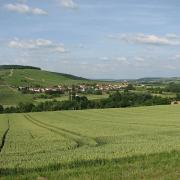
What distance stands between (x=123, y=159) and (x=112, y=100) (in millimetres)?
117870

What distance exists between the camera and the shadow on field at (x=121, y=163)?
14.5m

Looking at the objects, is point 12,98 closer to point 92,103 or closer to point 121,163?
point 92,103

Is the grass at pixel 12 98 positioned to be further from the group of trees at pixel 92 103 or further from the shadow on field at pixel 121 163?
the shadow on field at pixel 121 163

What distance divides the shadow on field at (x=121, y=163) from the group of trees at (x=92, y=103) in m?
108

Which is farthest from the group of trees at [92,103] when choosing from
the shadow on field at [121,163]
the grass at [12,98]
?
the shadow on field at [121,163]

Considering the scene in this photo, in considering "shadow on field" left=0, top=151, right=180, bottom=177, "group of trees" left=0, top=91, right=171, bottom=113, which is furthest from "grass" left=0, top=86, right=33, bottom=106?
"shadow on field" left=0, top=151, right=180, bottom=177

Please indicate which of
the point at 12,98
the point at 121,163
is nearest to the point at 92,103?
the point at 12,98

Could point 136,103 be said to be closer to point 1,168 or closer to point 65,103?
point 65,103

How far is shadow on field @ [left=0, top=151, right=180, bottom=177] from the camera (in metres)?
14.5

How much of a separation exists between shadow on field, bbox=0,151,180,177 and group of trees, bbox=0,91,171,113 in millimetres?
107746

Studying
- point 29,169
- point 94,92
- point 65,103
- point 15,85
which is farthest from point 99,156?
point 15,85

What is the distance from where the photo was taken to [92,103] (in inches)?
5197

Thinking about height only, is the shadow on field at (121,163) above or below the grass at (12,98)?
above

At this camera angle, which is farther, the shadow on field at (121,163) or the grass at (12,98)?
the grass at (12,98)
